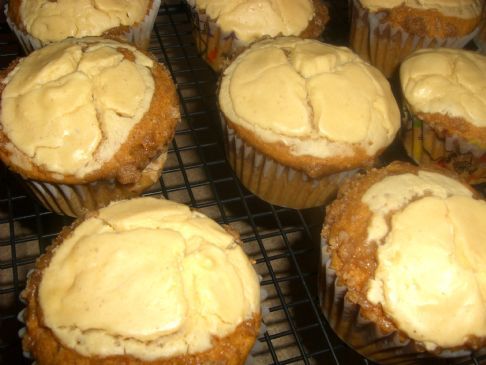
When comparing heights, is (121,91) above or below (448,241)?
above

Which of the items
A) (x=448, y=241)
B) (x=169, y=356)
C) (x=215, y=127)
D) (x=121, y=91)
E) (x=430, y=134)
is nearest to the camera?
(x=169, y=356)

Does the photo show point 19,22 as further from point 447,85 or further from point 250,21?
point 447,85

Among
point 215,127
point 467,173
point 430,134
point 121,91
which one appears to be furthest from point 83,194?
point 467,173

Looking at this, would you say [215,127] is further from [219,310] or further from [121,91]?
[219,310]

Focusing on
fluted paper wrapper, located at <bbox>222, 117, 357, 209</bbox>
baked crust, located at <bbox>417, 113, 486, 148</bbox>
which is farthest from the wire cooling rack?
baked crust, located at <bbox>417, 113, 486, 148</bbox>

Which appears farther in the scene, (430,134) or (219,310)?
(430,134)

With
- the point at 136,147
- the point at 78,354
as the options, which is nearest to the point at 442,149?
the point at 136,147

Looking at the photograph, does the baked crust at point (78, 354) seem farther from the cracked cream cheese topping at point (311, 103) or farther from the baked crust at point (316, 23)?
the baked crust at point (316, 23)
